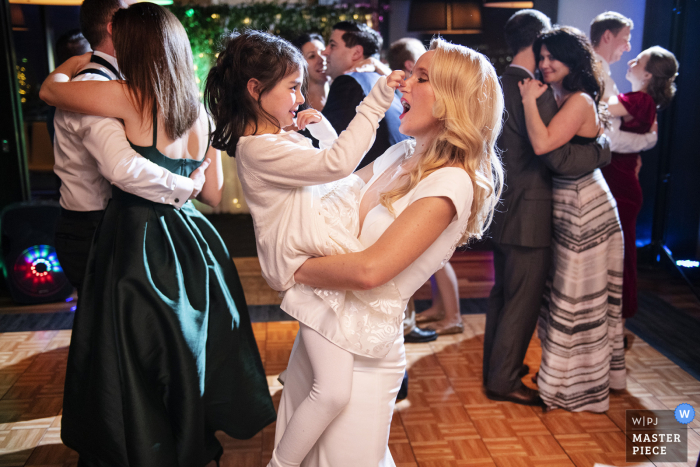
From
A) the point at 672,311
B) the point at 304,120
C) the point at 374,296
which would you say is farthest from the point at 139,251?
the point at 672,311

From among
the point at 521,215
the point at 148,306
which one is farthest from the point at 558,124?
the point at 148,306

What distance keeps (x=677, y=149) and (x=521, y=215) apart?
3.00 metres

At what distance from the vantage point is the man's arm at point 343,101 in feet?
9.04

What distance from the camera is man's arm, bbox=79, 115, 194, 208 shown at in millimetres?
1861

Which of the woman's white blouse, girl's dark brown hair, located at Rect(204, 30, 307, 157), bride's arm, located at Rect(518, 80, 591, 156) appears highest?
girl's dark brown hair, located at Rect(204, 30, 307, 157)

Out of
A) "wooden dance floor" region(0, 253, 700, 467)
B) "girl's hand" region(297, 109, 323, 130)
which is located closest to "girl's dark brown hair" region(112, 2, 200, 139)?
"girl's hand" region(297, 109, 323, 130)

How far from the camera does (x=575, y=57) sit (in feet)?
8.30

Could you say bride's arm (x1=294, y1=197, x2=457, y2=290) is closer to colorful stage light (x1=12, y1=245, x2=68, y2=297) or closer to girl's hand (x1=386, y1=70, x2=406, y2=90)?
girl's hand (x1=386, y1=70, x2=406, y2=90)

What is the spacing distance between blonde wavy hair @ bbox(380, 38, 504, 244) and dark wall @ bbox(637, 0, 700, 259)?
13.4 feet

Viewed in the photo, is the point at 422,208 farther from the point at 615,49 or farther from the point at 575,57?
the point at 615,49

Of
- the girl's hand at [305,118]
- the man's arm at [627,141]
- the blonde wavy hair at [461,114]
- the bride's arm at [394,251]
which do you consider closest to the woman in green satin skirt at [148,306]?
the girl's hand at [305,118]

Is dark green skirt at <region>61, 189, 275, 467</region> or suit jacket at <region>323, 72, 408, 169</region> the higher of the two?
suit jacket at <region>323, 72, 408, 169</region>

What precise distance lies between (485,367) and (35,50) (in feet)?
15.3

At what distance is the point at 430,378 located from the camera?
3.01m
